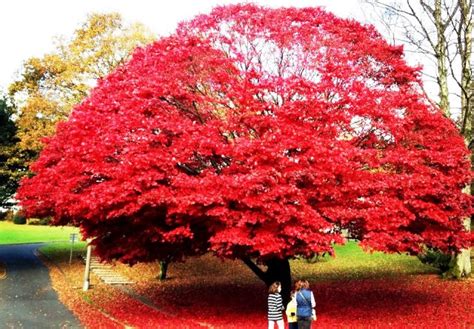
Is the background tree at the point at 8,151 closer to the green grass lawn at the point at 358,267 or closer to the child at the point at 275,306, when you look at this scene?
the green grass lawn at the point at 358,267

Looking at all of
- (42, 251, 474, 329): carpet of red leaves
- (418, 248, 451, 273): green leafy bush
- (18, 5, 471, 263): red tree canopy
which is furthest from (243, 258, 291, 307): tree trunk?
(418, 248, 451, 273): green leafy bush

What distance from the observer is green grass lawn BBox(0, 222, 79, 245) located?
54744mm

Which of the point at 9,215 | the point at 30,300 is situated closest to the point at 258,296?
the point at 30,300

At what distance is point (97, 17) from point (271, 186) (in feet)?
89.2

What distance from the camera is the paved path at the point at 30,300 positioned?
1839 centimetres

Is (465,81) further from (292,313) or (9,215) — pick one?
(9,215)

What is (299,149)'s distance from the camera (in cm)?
1510

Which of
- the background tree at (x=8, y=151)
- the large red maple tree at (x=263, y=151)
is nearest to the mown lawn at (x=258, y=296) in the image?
the large red maple tree at (x=263, y=151)

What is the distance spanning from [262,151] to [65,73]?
25.2 meters

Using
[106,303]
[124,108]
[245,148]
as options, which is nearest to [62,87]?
[106,303]

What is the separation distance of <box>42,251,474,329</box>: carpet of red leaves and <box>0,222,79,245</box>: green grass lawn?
27.3m

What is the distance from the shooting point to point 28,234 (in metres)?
59.3

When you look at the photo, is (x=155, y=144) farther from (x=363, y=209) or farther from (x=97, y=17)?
(x=97, y=17)

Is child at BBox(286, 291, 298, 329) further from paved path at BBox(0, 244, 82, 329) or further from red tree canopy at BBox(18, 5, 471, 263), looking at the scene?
paved path at BBox(0, 244, 82, 329)
